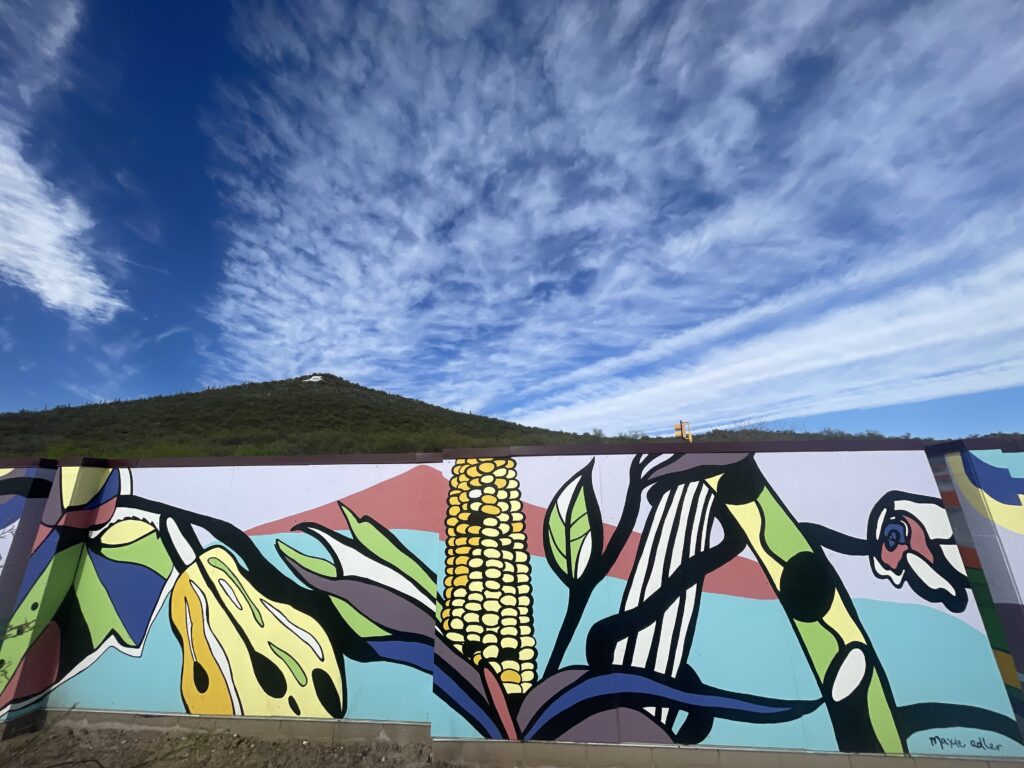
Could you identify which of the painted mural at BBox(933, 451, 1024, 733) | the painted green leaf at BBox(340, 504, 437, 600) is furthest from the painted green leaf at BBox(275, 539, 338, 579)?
the painted mural at BBox(933, 451, 1024, 733)

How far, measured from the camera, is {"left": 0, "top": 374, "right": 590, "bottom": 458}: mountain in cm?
1555

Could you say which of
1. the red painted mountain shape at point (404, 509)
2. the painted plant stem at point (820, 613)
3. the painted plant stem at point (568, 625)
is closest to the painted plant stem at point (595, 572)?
the painted plant stem at point (568, 625)

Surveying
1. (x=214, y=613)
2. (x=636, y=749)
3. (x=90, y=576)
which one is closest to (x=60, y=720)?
(x=90, y=576)

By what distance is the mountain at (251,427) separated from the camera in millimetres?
15555

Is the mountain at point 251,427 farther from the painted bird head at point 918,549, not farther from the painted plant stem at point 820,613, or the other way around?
the painted bird head at point 918,549

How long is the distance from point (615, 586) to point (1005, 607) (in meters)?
3.45

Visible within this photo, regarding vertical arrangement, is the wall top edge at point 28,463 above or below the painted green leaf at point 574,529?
above

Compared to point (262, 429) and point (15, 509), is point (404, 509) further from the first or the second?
point (262, 429)

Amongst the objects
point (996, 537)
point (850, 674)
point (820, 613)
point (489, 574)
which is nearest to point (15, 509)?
point (489, 574)

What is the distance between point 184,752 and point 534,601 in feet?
12.3

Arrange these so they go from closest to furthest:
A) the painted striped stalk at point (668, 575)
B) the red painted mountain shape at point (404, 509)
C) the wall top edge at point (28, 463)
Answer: the painted striped stalk at point (668, 575) < the red painted mountain shape at point (404, 509) < the wall top edge at point (28, 463)

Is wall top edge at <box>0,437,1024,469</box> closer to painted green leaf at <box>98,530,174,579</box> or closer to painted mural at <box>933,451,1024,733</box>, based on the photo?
painted mural at <box>933,451,1024,733</box>

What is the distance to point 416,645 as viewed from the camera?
4.32 m

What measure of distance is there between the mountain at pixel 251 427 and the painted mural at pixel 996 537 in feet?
38.1
